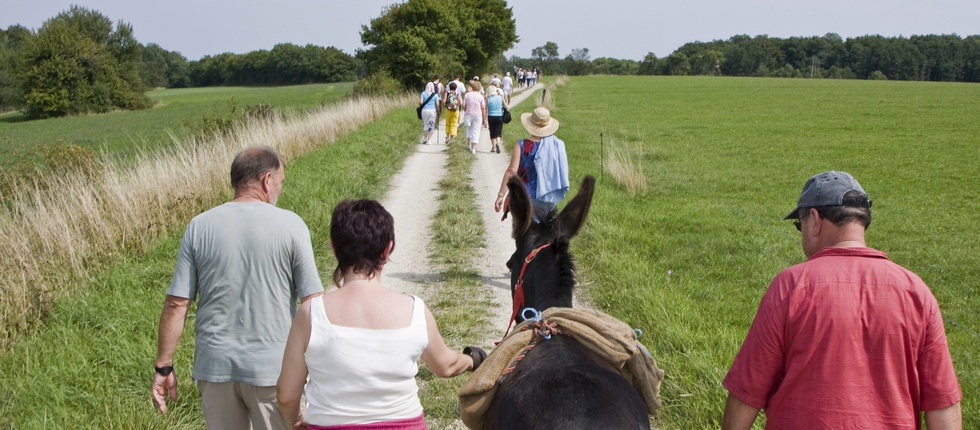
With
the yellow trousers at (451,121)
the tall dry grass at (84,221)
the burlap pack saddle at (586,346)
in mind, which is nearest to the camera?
the burlap pack saddle at (586,346)

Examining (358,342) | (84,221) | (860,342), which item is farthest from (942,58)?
(358,342)

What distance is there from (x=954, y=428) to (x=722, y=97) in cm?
5059

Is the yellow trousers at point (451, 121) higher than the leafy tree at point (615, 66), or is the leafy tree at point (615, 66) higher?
the leafy tree at point (615, 66)

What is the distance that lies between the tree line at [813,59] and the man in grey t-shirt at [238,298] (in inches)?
4328

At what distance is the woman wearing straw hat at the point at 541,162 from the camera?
22.3ft

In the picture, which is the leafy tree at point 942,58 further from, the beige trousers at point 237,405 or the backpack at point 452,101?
the beige trousers at point 237,405

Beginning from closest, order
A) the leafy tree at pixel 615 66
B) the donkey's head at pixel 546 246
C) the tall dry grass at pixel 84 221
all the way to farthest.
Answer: the donkey's head at pixel 546 246 → the tall dry grass at pixel 84 221 → the leafy tree at pixel 615 66

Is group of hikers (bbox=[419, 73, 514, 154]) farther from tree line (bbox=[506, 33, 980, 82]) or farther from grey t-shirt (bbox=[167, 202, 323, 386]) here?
tree line (bbox=[506, 33, 980, 82])

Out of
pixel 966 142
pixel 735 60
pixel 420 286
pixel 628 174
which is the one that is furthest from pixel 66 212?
pixel 735 60

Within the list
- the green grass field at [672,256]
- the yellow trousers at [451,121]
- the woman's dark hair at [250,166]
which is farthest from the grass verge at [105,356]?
the yellow trousers at [451,121]

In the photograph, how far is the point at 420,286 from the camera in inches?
299

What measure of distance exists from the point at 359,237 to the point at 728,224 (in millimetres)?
8928

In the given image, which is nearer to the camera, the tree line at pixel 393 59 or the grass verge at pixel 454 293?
the grass verge at pixel 454 293

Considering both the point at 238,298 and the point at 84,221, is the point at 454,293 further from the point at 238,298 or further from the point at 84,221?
the point at 84,221
